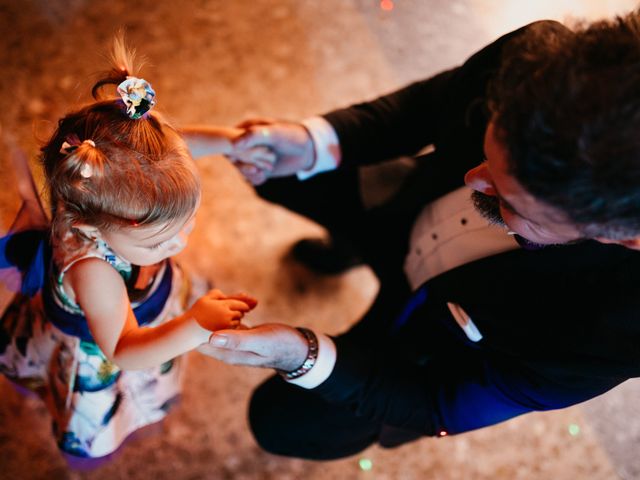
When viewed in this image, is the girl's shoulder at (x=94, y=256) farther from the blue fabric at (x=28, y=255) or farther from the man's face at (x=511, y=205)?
the man's face at (x=511, y=205)

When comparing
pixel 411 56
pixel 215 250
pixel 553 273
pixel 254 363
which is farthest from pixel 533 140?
pixel 411 56

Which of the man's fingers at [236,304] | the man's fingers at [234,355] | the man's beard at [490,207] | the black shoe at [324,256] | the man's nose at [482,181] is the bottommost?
the black shoe at [324,256]

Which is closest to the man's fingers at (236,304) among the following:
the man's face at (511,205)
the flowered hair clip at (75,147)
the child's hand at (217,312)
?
the child's hand at (217,312)

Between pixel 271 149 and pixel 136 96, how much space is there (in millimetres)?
401

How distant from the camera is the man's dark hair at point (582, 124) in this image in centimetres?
56

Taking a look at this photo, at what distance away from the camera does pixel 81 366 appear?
94 centimetres

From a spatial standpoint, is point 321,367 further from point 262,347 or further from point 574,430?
point 574,430

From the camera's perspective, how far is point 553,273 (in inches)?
31.9

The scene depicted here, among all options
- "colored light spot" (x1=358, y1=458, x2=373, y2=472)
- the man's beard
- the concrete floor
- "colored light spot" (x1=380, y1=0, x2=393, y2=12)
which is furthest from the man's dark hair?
"colored light spot" (x1=380, y1=0, x2=393, y2=12)

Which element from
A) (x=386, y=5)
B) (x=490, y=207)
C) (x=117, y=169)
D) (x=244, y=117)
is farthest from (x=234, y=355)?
(x=386, y=5)

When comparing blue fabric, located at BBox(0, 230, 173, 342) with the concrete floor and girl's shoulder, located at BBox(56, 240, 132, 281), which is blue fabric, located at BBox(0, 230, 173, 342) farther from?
the concrete floor

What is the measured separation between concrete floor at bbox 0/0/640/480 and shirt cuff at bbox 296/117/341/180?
277mm

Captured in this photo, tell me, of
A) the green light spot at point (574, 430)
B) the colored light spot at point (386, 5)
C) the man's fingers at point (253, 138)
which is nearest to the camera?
the man's fingers at point (253, 138)

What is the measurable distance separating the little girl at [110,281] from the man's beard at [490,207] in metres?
0.37
